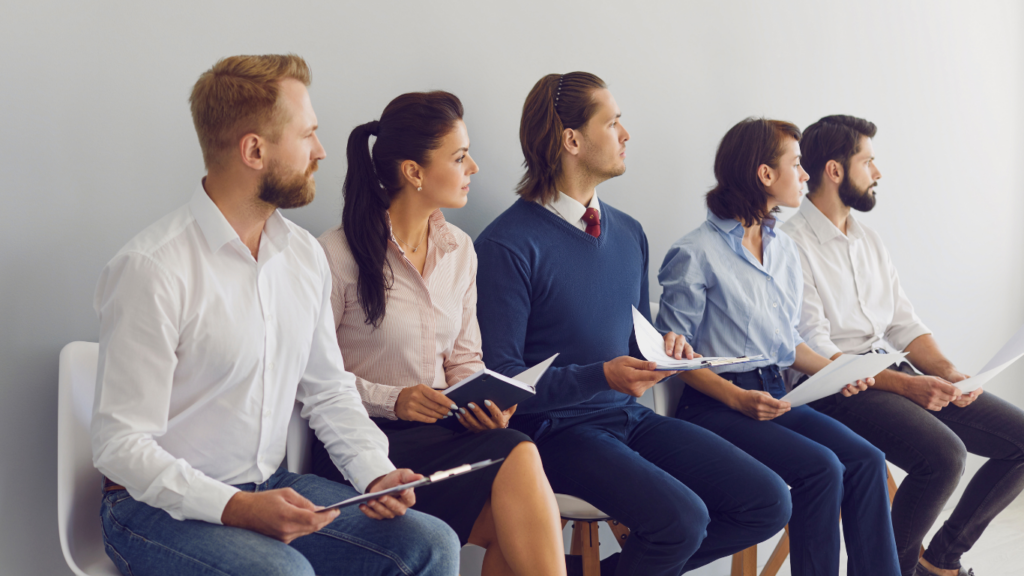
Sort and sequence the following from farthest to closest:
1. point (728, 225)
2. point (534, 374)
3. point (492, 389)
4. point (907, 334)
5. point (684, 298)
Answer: point (907, 334), point (728, 225), point (684, 298), point (534, 374), point (492, 389)

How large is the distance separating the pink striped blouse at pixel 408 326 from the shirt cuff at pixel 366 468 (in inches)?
9.9

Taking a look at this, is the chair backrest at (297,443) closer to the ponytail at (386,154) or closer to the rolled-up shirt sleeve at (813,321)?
the ponytail at (386,154)

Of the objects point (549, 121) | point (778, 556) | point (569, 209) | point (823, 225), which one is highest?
point (549, 121)

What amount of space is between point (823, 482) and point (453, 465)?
3.29 feet

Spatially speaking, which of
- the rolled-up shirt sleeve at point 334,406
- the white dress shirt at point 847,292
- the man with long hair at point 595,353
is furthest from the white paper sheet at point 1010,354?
the rolled-up shirt sleeve at point 334,406

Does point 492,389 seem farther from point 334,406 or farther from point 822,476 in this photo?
point 822,476

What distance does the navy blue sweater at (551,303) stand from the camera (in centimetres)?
194

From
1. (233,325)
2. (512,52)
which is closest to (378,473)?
(233,325)

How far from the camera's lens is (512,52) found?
2.37 m

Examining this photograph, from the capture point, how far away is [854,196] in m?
2.84

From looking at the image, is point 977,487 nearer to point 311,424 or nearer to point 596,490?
point 596,490

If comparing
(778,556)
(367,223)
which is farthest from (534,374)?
(778,556)

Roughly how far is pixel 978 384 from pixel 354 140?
6.51 ft

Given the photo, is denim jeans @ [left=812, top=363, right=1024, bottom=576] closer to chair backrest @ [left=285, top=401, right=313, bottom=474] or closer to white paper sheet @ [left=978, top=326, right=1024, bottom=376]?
white paper sheet @ [left=978, top=326, right=1024, bottom=376]
